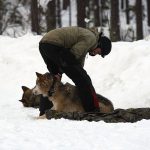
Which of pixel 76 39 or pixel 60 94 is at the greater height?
pixel 76 39

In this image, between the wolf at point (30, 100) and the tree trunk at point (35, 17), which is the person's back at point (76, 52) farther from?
the tree trunk at point (35, 17)

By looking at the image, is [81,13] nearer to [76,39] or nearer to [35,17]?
[35,17]

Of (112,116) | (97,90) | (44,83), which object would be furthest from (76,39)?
(97,90)

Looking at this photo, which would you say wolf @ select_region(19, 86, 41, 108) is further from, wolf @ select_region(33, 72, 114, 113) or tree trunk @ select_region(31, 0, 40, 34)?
tree trunk @ select_region(31, 0, 40, 34)

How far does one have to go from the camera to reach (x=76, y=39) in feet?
25.7

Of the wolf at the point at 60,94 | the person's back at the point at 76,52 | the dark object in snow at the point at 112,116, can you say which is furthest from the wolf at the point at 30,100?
the dark object in snow at the point at 112,116

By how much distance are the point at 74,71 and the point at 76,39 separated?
1.73 feet

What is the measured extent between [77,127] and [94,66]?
6706 mm

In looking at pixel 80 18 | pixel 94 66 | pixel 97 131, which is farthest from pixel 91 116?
pixel 80 18

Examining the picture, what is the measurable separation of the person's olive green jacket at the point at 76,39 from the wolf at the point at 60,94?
55 centimetres

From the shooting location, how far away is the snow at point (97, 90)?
205 inches

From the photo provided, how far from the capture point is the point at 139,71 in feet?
36.7

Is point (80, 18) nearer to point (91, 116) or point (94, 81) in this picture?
point (94, 81)

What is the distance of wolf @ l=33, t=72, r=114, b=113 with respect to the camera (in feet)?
26.7
